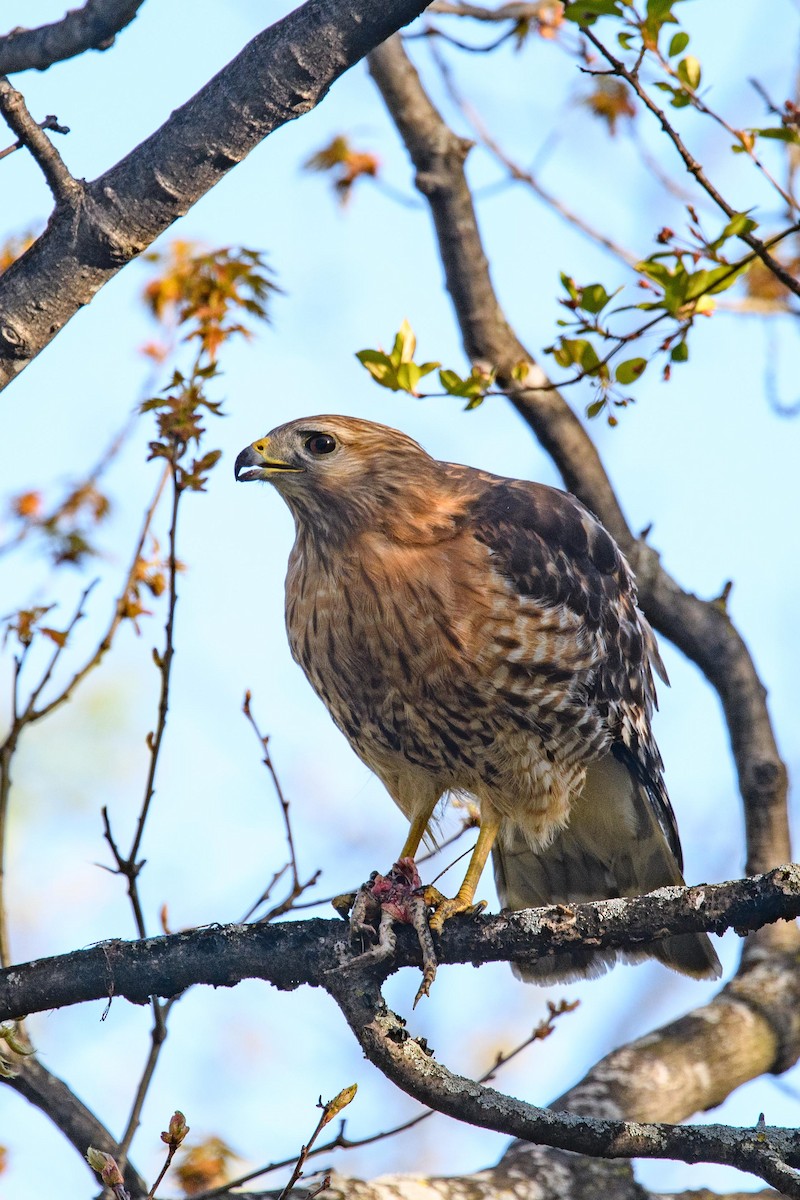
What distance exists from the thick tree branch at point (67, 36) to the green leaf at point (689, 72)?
Answer: 149cm

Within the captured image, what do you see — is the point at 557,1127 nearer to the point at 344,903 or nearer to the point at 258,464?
the point at 344,903

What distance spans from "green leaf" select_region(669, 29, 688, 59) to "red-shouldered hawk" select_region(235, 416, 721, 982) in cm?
133

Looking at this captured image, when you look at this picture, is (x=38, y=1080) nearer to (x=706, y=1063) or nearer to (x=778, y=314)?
(x=706, y=1063)

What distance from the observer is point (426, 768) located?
3730 mm

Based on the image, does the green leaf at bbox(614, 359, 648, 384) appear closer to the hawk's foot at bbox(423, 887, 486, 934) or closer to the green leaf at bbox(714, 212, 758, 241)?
the green leaf at bbox(714, 212, 758, 241)

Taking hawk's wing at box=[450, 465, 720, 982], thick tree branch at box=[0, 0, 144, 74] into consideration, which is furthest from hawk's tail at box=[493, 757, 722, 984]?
thick tree branch at box=[0, 0, 144, 74]

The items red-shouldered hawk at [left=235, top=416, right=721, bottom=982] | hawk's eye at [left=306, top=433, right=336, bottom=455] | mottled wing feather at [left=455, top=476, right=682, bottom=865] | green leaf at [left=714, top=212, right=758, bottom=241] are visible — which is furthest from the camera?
hawk's eye at [left=306, top=433, right=336, bottom=455]

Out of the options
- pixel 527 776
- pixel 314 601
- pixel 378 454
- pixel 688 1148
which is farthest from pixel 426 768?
pixel 688 1148

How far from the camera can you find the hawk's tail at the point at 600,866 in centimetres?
391

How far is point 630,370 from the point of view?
307cm

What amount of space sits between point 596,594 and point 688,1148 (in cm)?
185

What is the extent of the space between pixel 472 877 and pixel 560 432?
1.67 metres

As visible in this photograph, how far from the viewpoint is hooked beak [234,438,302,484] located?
3.66 metres

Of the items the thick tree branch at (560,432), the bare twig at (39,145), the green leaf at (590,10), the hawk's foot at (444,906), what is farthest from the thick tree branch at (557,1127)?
the green leaf at (590,10)
